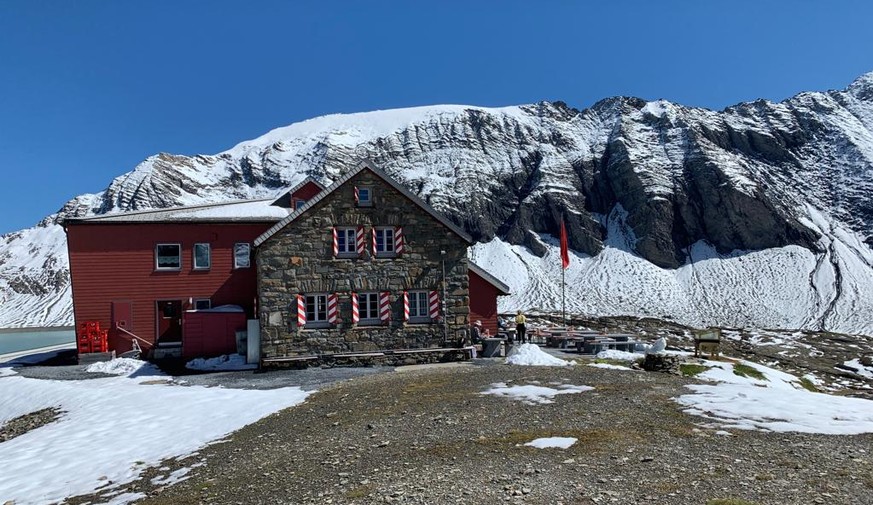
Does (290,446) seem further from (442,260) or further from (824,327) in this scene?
(824,327)

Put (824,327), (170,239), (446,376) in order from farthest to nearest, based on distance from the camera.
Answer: (824,327)
(170,239)
(446,376)

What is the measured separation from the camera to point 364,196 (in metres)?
23.6

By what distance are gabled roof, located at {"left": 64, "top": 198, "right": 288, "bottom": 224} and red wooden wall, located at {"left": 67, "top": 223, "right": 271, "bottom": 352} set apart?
277mm

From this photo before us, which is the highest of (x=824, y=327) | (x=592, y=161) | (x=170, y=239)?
(x=592, y=161)

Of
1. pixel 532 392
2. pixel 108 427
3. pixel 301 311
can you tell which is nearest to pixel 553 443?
pixel 532 392

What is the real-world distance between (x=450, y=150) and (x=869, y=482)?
97.9 metres

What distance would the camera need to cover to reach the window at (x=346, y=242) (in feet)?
76.3

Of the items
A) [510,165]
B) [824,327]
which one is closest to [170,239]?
[824,327]

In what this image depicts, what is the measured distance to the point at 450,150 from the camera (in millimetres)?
102438

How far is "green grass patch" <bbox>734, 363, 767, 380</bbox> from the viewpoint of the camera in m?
21.7

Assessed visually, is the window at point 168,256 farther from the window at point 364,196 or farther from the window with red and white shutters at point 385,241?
the window with red and white shutters at point 385,241

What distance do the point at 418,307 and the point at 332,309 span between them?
3.59 meters

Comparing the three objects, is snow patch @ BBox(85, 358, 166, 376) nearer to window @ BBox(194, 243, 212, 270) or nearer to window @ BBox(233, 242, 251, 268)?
window @ BBox(194, 243, 212, 270)

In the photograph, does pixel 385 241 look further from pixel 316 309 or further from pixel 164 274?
pixel 164 274
